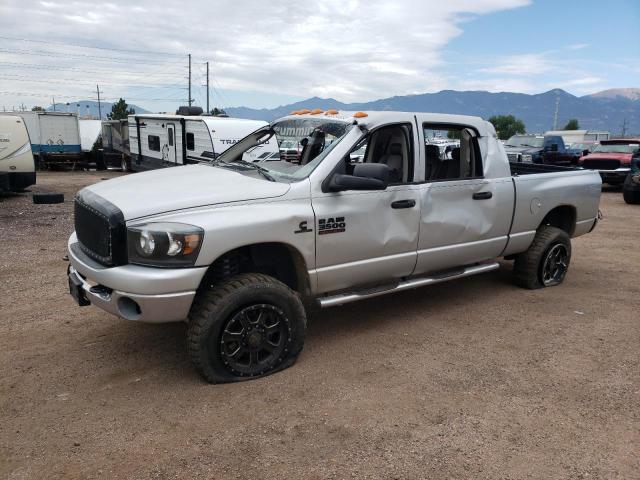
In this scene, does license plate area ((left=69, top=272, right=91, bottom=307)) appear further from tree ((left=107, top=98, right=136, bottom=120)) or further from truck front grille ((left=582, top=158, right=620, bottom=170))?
tree ((left=107, top=98, right=136, bottom=120))

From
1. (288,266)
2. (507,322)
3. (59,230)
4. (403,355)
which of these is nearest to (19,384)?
(288,266)

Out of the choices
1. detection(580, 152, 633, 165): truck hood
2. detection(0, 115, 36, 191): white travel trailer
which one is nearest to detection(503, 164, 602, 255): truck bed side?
detection(0, 115, 36, 191): white travel trailer

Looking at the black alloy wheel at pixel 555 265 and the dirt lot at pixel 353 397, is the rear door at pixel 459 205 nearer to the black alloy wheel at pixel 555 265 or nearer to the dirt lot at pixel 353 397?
the dirt lot at pixel 353 397

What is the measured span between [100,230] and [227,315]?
1054 mm

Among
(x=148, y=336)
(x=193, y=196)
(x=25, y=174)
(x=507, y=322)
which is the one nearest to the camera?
(x=193, y=196)

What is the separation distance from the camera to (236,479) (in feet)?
8.89

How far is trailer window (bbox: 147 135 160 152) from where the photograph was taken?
60.6ft

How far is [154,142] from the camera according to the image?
1880cm

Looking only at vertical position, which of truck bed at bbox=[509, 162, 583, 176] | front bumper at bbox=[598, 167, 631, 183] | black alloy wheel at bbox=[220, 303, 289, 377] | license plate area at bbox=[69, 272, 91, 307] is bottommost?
black alloy wheel at bbox=[220, 303, 289, 377]

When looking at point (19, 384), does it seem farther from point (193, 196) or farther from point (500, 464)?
point (500, 464)

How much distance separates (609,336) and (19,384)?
4.93 m

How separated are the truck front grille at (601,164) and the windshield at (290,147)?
1558 centimetres

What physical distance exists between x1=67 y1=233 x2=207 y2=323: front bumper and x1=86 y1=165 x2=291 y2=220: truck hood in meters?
0.39

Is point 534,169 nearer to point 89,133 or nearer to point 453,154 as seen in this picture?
point 453,154
